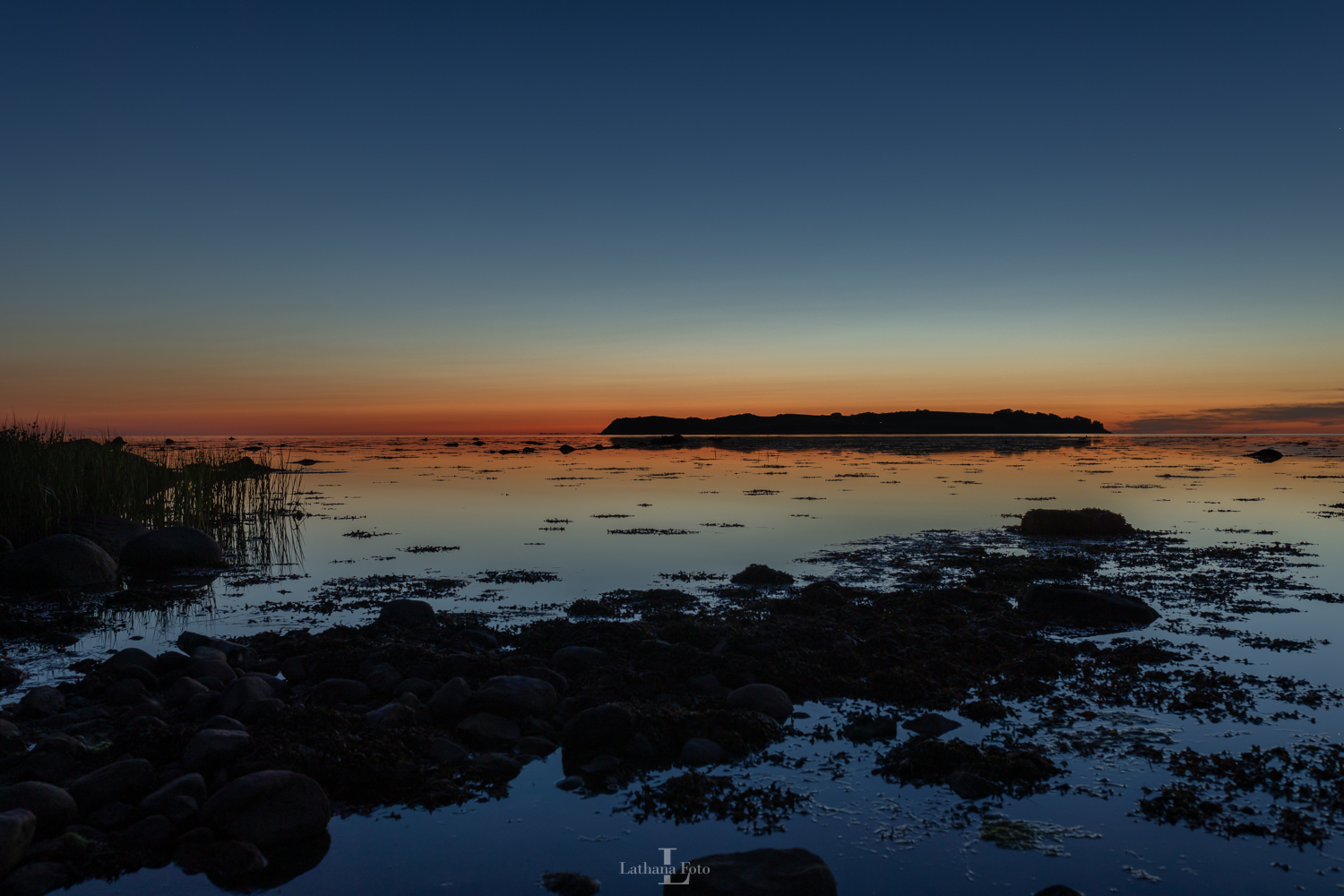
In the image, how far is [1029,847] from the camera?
5.24 meters

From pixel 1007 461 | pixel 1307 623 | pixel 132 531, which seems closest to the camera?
pixel 1307 623

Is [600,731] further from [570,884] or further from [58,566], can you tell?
[58,566]

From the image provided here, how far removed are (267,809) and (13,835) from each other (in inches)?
57.3

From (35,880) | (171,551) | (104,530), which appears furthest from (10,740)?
(104,530)

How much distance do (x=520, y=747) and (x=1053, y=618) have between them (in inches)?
330

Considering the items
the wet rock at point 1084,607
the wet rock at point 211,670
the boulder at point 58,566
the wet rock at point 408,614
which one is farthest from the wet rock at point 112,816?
the boulder at point 58,566

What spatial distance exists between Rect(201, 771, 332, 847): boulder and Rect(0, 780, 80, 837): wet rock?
2.94 feet

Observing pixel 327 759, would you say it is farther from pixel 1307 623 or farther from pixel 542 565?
pixel 1307 623

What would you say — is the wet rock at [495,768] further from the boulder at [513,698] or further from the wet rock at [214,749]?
the wet rock at [214,749]

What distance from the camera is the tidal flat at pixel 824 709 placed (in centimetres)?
524

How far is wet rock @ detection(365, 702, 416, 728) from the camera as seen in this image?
7082 millimetres

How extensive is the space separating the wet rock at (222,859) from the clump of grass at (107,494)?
1429 centimetres

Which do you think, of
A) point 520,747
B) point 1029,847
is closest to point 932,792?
point 1029,847

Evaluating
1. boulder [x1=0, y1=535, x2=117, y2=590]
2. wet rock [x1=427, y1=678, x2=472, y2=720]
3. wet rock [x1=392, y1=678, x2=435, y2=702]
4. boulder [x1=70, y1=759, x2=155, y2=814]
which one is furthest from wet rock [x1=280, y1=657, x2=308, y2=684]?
boulder [x1=0, y1=535, x2=117, y2=590]
